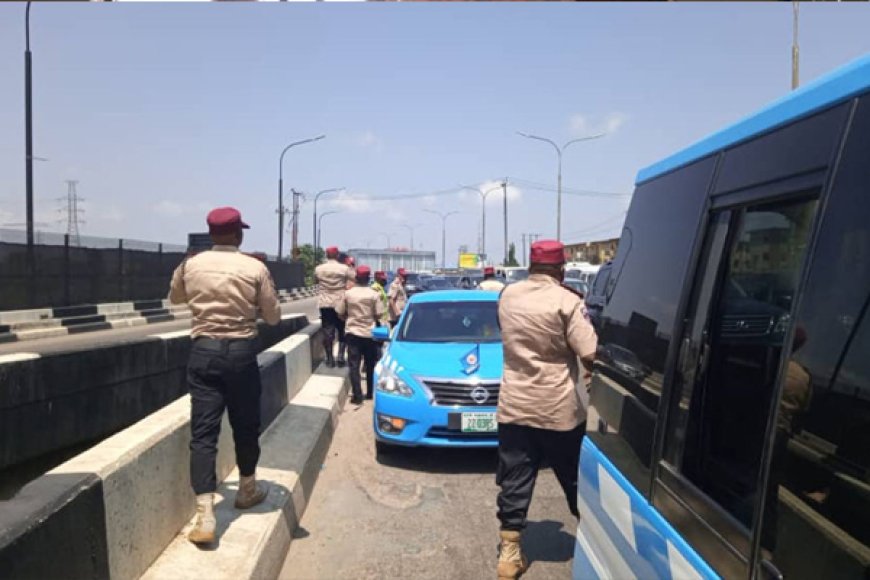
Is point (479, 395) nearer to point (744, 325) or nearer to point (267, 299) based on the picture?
point (267, 299)

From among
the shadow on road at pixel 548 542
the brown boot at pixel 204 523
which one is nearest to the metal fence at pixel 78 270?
the brown boot at pixel 204 523

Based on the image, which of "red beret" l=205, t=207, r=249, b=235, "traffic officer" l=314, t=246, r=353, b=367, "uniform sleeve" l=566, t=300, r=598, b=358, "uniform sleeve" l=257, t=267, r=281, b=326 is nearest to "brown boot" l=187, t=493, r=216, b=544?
"uniform sleeve" l=257, t=267, r=281, b=326

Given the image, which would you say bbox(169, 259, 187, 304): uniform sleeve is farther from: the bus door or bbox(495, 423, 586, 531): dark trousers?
the bus door

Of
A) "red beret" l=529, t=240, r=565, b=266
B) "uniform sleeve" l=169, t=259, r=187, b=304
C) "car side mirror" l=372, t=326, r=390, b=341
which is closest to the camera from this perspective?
"red beret" l=529, t=240, r=565, b=266

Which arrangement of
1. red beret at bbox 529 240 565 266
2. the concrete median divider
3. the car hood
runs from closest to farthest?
the concrete median divider
red beret at bbox 529 240 565 266
the car hood

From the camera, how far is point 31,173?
20.2 metres

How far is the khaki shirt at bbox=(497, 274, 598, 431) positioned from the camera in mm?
3920

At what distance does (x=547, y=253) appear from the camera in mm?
Result: 4105

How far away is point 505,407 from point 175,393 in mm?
5976

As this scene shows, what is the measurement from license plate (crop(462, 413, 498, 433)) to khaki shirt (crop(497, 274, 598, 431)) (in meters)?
2.23

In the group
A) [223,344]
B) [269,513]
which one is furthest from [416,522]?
[223,344]

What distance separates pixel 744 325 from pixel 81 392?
6.14 metres

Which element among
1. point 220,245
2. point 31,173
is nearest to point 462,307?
point 220,245

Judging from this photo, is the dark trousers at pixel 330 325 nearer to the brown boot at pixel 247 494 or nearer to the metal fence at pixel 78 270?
the brown boot at pixel 247 494
